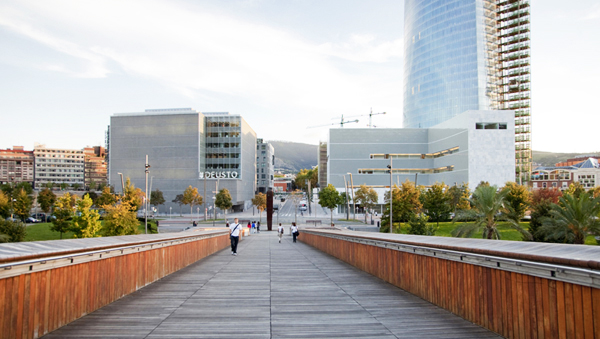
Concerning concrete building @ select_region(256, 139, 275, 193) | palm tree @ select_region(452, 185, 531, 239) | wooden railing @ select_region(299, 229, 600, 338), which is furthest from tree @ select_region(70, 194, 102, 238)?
concrete building @ select_region(256, 139, 275, 193)

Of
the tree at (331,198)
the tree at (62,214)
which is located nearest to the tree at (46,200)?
the tree at (62,214)

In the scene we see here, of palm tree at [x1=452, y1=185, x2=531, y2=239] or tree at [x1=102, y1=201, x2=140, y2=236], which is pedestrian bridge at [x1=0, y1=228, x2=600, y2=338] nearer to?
palm tree at [x1=452, y1=185, x2=531, y2=239]

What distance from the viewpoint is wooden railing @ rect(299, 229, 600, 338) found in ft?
13.0

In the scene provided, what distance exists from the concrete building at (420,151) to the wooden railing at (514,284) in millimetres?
78682

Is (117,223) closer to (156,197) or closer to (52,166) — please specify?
(156,197)

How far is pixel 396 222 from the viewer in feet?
189

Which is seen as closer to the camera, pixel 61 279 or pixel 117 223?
pixel 61 279

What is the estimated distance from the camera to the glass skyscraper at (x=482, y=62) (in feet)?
353

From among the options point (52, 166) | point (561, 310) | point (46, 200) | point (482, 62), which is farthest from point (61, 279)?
point (52, 166)

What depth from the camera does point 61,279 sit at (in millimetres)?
5590

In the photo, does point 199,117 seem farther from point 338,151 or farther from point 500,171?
point 500,171

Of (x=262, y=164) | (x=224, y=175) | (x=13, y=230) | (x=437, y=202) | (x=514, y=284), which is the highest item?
(x=262, y=164)

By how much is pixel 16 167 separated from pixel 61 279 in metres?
226

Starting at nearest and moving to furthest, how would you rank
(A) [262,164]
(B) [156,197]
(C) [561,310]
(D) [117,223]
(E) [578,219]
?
(C) [561,310]
(E) [578,219]
(D) [117,223]
(B) [156,197]
(A) [262,164]
